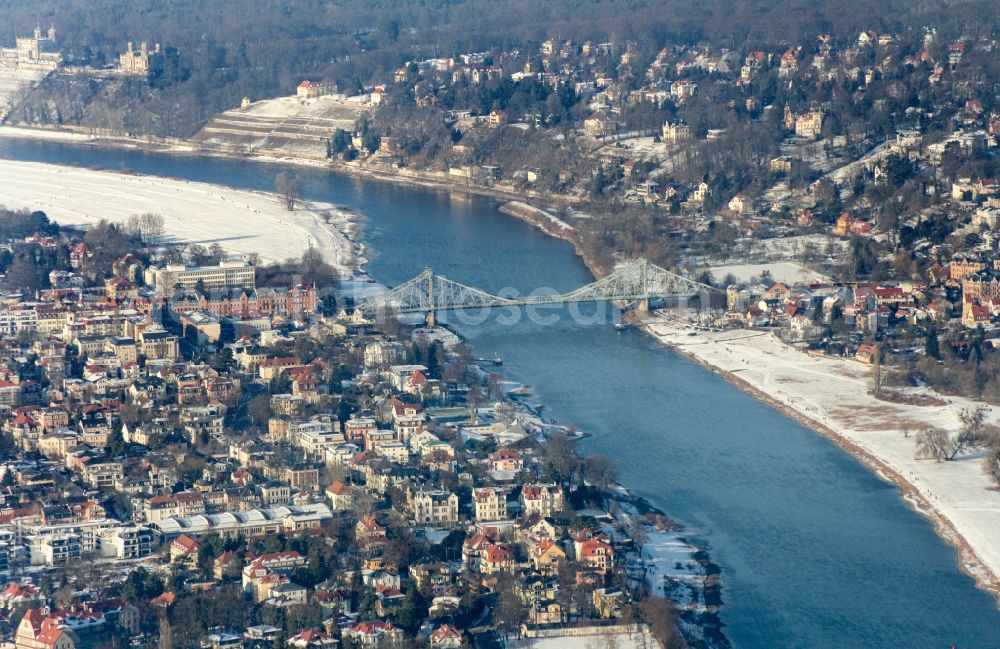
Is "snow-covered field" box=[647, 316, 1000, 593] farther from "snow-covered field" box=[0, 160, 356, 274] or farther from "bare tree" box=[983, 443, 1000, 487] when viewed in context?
"snow-covered field" box=[0, 160, 356, 274]

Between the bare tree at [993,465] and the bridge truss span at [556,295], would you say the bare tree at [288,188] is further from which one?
the bare tree at [993,465]

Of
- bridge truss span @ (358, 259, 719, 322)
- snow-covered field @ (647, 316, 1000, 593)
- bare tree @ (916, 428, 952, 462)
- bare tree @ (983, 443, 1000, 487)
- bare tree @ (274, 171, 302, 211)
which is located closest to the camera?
snow-covered field @ (647, 316, 1000, 593)

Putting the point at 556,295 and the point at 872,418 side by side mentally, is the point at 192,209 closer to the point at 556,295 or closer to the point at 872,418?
the point at 556,295

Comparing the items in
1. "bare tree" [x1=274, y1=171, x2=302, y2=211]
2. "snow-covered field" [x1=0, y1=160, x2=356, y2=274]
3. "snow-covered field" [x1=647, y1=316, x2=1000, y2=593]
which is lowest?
"snow-covered field" [x1=647, y1=316, x2=1000, y2=593]

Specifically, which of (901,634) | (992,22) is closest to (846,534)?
(901,634)

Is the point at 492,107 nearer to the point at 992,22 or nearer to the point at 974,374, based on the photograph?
the point at 992,22

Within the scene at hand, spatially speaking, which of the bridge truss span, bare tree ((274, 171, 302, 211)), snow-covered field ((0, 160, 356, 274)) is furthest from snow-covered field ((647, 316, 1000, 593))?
bare tree ((274, 171, 302, 211))

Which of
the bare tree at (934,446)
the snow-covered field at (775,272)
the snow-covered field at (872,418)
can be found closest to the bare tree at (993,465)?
the snow-covered field at (872,418)
